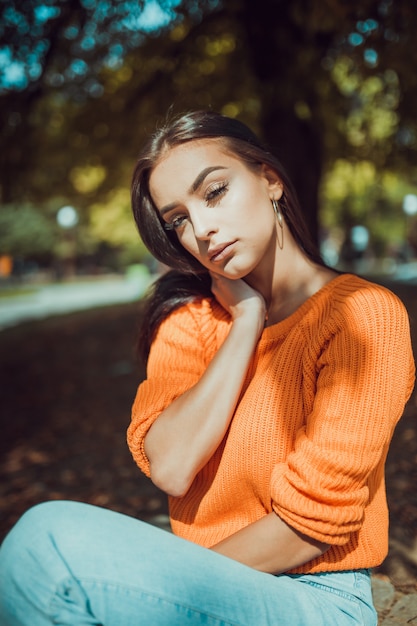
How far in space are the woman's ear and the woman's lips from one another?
25cm

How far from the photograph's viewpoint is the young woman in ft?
4.76

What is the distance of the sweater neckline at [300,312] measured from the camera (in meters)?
1.93

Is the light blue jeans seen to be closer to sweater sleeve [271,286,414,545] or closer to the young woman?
the young woman

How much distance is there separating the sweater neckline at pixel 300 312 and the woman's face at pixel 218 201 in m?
0.21

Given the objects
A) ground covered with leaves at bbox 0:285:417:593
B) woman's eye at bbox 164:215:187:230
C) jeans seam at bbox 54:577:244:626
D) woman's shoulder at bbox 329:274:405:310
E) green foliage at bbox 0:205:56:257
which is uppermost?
woman's eye at bbox 164:215:187:230

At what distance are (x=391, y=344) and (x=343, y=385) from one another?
0.18m

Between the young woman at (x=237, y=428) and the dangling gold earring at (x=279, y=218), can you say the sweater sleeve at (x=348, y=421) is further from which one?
the dangling gold earring at (x=279, y=218)

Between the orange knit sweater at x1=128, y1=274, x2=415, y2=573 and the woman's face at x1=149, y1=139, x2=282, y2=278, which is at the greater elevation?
the woman's face at x1=149, y1=139, x2=282, y2=278

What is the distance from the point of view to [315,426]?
5.38 feet

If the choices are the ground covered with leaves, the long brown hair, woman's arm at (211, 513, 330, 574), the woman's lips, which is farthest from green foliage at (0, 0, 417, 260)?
woman's arm at (211, 513, 330, 574)

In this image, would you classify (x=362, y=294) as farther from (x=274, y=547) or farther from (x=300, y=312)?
(x=274, y=547)

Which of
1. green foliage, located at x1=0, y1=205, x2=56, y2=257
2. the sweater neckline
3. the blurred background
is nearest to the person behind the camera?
the sweater neckline

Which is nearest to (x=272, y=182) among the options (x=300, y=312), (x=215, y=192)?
(x=215, y=192)

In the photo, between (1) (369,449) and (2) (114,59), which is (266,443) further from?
(2) (114,59)
